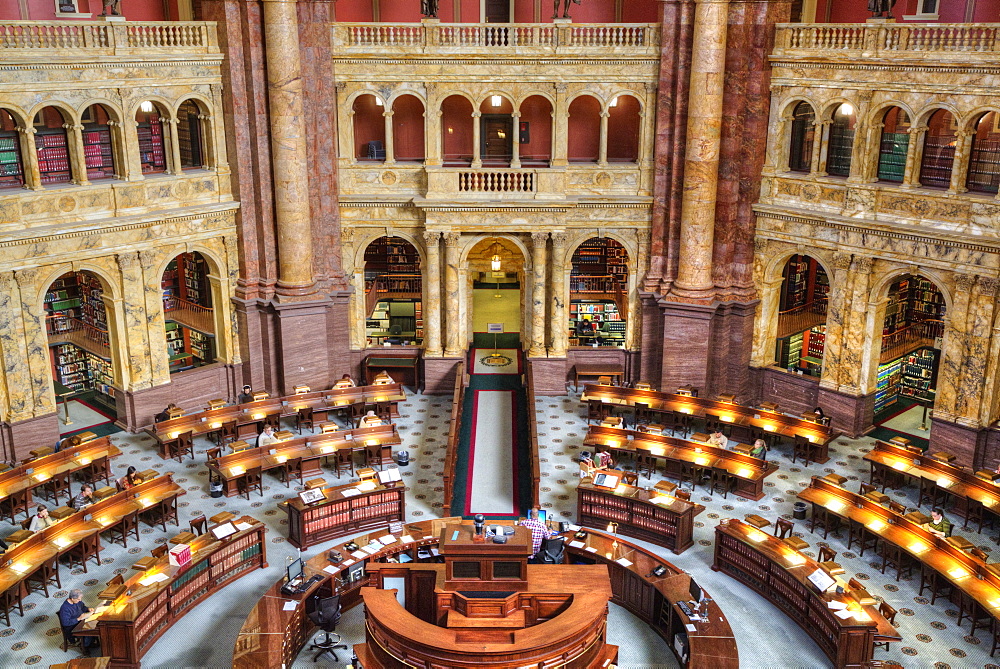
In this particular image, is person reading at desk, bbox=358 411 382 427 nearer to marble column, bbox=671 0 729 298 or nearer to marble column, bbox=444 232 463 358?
marble column, bbox=444 232 463 358

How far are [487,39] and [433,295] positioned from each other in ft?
25.4

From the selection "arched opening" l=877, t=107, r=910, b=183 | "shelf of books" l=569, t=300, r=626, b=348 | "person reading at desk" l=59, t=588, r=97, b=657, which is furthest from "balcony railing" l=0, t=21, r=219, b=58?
"arched opening" l=877, t=107, r=910, b=183

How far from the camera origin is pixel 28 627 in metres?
19.2

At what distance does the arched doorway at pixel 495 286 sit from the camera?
35719mm

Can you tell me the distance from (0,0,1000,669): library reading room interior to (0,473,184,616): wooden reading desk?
0.08m

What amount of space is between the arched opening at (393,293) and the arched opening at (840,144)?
539 inches

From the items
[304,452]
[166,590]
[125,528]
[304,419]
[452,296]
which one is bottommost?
[125,528]

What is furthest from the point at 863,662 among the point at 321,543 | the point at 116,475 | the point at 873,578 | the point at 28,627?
the point at 116,475

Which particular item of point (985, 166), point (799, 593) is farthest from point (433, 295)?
point (985, 166)

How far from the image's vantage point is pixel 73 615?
711 inches

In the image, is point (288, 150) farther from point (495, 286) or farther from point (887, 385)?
point (887, 385)

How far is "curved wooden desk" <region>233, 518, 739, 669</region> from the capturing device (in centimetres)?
1736

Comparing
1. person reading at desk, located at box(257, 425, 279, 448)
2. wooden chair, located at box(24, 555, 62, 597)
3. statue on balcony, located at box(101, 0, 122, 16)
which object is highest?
statue on balcony, located at box(101, 0, 122, 16)

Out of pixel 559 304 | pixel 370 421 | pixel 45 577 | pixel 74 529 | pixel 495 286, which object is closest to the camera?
pixel 45 577
